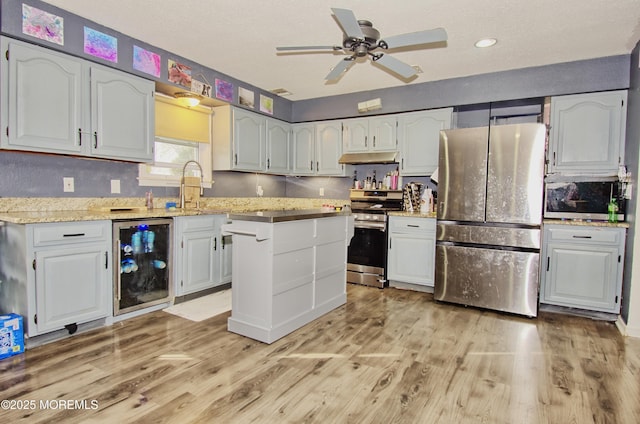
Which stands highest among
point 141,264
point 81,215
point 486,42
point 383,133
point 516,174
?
point 486,42

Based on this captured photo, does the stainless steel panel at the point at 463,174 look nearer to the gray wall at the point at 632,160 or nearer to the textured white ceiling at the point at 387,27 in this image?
the textured white ceiling at the point at 387,27

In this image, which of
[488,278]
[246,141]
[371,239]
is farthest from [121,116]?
[488,278]

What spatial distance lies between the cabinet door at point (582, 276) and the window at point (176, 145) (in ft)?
12.8

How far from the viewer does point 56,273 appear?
2.50m

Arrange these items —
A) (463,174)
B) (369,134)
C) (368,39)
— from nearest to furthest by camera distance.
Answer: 1. (368,39)
2. (463,174)
3. (369,134)

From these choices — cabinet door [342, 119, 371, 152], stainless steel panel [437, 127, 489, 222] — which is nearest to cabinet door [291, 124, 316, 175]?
cabinet door [342, 119, 371, 152]

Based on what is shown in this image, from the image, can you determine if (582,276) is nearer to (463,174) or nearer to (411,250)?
(463,174)

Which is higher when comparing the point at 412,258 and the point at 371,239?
the point at 371,239

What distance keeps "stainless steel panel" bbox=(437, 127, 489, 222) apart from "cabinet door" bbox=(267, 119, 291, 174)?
2.30m

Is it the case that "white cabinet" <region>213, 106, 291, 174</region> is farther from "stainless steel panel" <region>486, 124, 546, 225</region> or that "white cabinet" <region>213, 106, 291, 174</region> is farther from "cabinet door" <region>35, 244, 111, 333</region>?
"stainless steel panel" <region>486, 124, 546, 225</region>

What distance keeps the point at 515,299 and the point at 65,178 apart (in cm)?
420

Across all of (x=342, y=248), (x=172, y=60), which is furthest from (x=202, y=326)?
(x=172, y=60)

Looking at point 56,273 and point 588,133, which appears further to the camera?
point 588,133

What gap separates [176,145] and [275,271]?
2.35 metres
